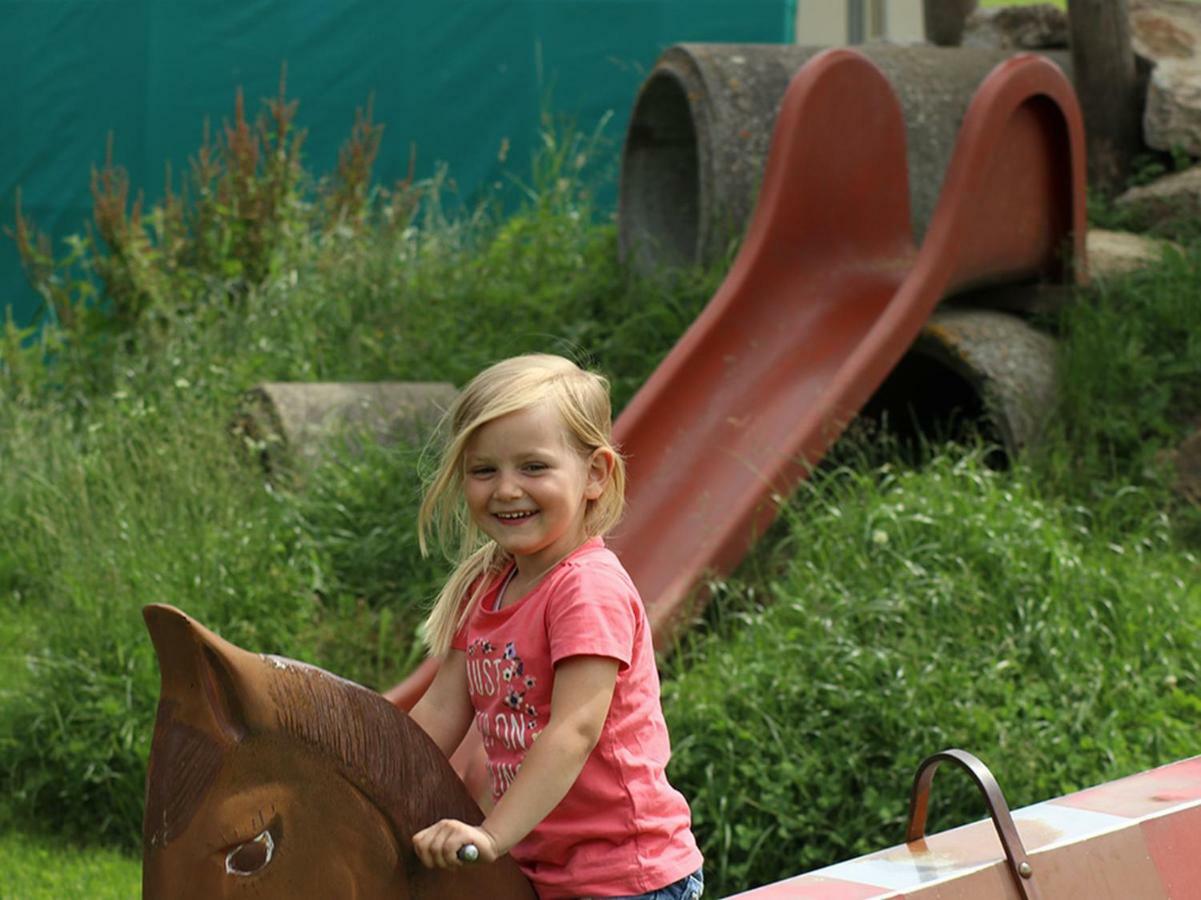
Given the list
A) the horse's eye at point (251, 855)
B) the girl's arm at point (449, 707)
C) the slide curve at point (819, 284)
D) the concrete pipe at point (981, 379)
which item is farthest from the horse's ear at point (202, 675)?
the concrete pipe at point (981, 379)

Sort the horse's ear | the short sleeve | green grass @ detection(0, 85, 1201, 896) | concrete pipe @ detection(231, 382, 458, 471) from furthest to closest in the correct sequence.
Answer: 1. concrete pipe @ detection(231, 382, 458, 471)
2. green grass @ detection(0, 85, 1201, 896)
3. the short sleeve
4. the horse's ear

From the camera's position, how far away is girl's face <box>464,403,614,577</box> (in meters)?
2.22

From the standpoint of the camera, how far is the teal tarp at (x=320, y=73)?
9.23m

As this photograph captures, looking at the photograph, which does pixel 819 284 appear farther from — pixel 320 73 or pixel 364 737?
pixel 364 737

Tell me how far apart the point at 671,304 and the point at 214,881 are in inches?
215

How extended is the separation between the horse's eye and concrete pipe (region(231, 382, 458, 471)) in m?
4.38

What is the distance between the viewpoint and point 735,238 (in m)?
7.30

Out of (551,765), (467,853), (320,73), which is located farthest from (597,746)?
(320,73)

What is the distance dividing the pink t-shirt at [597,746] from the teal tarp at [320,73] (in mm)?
7308

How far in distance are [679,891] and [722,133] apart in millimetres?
5562

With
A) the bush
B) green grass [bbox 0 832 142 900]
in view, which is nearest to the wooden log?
the bush

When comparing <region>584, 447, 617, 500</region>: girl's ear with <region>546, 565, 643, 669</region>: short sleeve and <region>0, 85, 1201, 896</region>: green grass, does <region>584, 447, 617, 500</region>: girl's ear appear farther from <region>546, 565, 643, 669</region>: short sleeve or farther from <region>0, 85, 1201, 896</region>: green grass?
<region>0, 85, 1201, 896</region>: green grass

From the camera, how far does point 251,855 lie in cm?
189

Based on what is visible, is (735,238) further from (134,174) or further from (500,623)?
(500,623)
